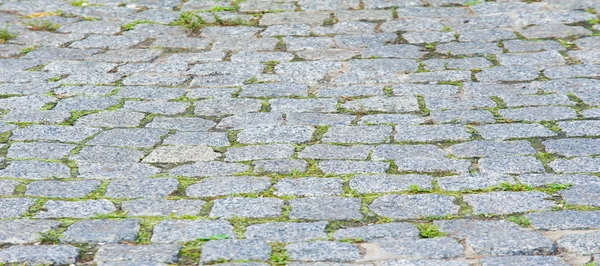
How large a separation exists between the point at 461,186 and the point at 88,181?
5.39 feet

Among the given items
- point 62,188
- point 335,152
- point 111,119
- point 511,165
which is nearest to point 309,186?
point 335,152

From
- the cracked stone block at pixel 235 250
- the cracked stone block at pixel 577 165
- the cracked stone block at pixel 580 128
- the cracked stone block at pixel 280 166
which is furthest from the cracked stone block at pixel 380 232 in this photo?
the cracked stone block at pixel 580 128

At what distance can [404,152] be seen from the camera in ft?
14.9

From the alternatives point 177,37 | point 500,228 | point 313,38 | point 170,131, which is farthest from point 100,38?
point 500,228

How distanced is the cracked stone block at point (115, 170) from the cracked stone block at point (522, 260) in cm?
167

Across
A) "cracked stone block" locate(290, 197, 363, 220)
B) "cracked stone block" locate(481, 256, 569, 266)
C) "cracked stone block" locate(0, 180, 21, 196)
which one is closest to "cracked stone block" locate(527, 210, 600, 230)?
"cracked stone block" locate(481, 256, 569, 266)

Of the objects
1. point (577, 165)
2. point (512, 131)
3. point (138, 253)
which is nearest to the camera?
point (138, 253)

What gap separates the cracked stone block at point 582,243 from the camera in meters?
3.44

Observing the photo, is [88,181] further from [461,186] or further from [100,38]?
[100,38]

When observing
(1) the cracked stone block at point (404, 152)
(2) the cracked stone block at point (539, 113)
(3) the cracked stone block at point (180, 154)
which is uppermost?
(2) the cracked stone block at point (539, 113)

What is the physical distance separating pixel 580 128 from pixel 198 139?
1.92 metres

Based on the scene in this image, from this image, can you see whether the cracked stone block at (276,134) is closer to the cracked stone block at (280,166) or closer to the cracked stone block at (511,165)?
the cracked stone block at (280,166)

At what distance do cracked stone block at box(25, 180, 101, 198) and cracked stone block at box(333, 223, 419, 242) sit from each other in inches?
46.4

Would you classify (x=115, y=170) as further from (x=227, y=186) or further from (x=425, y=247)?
(x=425, y=247)
